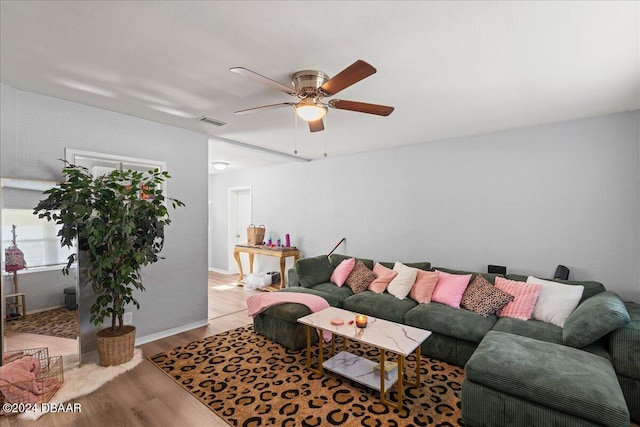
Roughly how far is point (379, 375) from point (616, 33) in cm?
277

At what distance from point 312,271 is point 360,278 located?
2.27 ft

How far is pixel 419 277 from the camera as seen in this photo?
3.67m

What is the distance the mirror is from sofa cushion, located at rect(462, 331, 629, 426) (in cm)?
351

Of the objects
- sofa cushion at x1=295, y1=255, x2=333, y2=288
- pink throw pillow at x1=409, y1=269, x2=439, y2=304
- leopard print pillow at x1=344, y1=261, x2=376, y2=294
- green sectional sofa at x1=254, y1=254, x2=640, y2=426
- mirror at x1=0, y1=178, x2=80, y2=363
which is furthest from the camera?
sofa cushion at x1=295, y1=255, x2=333, y2=288

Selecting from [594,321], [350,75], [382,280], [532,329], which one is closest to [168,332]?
[382,280]

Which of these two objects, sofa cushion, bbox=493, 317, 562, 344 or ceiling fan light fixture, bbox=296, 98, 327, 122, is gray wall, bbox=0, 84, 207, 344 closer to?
ceiling fan light fixture, bbox=296, 98, 327, 122

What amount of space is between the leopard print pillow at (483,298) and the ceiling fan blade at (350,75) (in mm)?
2581

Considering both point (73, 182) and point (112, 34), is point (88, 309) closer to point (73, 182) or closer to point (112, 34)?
point (73, 182)

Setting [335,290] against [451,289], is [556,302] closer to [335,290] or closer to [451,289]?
[451,289]

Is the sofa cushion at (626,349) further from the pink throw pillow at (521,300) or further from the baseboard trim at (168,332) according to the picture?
the baseboard trim at (168,332)

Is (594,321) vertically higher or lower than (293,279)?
higher

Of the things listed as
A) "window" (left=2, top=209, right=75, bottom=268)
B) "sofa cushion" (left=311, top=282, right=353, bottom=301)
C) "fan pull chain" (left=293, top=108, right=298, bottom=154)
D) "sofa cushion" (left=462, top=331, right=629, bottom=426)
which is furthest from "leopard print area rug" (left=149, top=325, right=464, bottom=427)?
"fan pull chain" (left=293, top=108, right=298, bottom=154)

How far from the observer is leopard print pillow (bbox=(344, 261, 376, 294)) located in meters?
4.00

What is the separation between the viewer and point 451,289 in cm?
334
